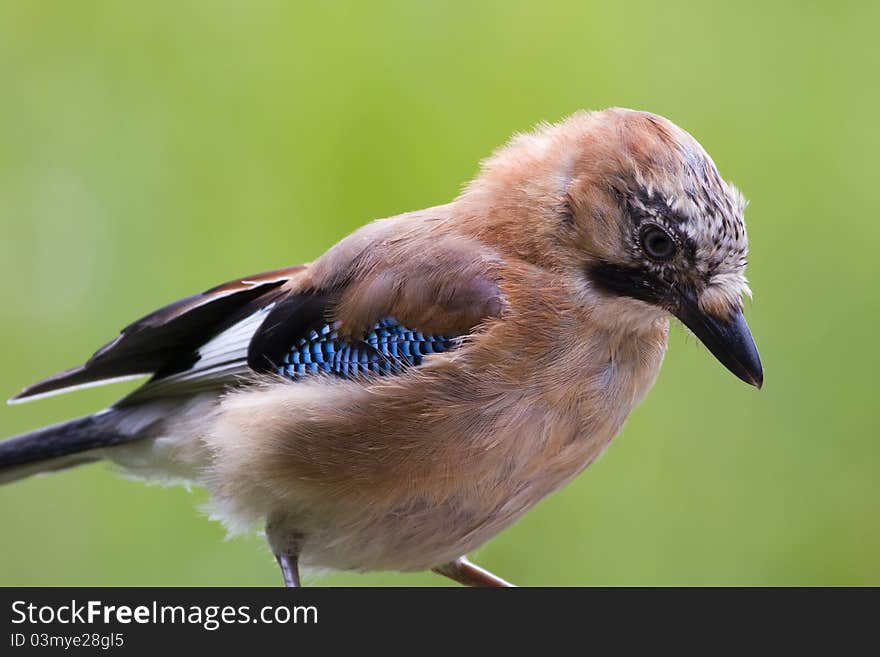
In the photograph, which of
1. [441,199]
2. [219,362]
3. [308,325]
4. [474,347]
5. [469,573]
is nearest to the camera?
[474,347]

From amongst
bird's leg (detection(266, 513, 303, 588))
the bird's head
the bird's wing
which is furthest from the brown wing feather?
the bird's head

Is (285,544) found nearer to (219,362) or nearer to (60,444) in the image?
(219,362)

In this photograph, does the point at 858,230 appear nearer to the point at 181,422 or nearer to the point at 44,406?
the point at 181,422

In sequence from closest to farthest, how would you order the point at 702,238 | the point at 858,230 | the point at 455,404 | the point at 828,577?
the point at 702,238 < the point at 455,404 < the point at 828,577 < the point at 858,230

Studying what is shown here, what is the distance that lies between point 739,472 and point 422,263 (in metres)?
1.55

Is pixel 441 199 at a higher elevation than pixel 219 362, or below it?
higher

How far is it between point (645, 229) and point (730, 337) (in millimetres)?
283

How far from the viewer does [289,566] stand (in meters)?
3.12

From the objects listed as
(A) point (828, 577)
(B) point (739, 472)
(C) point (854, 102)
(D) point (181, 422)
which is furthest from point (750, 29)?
(D) point (181, 422)

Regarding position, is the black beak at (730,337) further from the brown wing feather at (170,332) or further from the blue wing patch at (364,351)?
the brown wing feather at (170,332)

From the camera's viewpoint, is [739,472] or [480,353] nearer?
[480,353]

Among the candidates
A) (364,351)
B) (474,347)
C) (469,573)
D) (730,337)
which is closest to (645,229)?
(730,337)

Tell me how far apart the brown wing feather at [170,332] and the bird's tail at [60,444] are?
15 cm

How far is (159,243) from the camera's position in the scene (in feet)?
14.6
